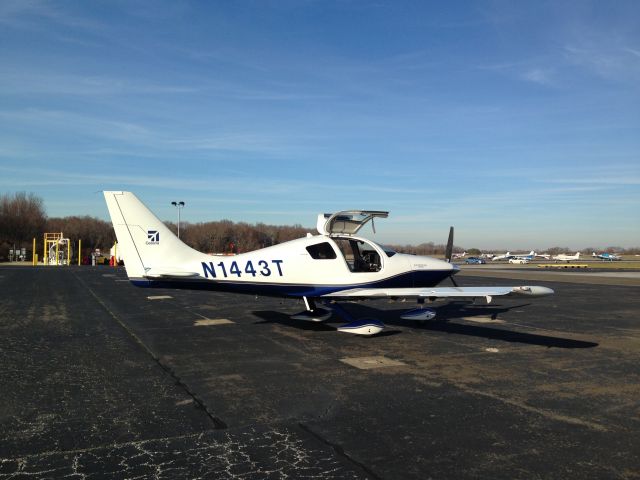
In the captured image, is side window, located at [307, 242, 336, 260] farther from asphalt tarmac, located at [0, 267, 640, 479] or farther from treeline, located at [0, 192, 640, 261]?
treeline, located at [0, 192, 640, 261]

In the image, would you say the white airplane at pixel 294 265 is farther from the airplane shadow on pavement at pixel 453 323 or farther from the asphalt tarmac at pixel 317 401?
the asphalt tarmac at pixel 317 401

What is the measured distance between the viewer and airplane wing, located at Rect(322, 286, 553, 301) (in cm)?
998

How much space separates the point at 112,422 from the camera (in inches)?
228

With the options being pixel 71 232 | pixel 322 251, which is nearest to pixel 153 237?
pixel 322 251

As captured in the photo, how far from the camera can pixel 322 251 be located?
41.2 feet

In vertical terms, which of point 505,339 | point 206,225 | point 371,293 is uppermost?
point 206,225

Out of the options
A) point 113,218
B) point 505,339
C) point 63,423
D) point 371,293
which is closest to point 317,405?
point 63,423

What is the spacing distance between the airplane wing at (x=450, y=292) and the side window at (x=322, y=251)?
0.95m

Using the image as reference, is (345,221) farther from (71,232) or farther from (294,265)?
(71,232)

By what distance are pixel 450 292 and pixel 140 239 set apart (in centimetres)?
747

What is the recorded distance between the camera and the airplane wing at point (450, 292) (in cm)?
998

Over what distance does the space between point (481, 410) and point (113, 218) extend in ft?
30.4

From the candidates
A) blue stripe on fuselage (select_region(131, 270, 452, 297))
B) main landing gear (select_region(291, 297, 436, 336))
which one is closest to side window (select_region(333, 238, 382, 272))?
blue stripe on fuselage (select_region(131, 270, 452, 297))

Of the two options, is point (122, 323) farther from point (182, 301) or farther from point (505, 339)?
point (505, 339)
